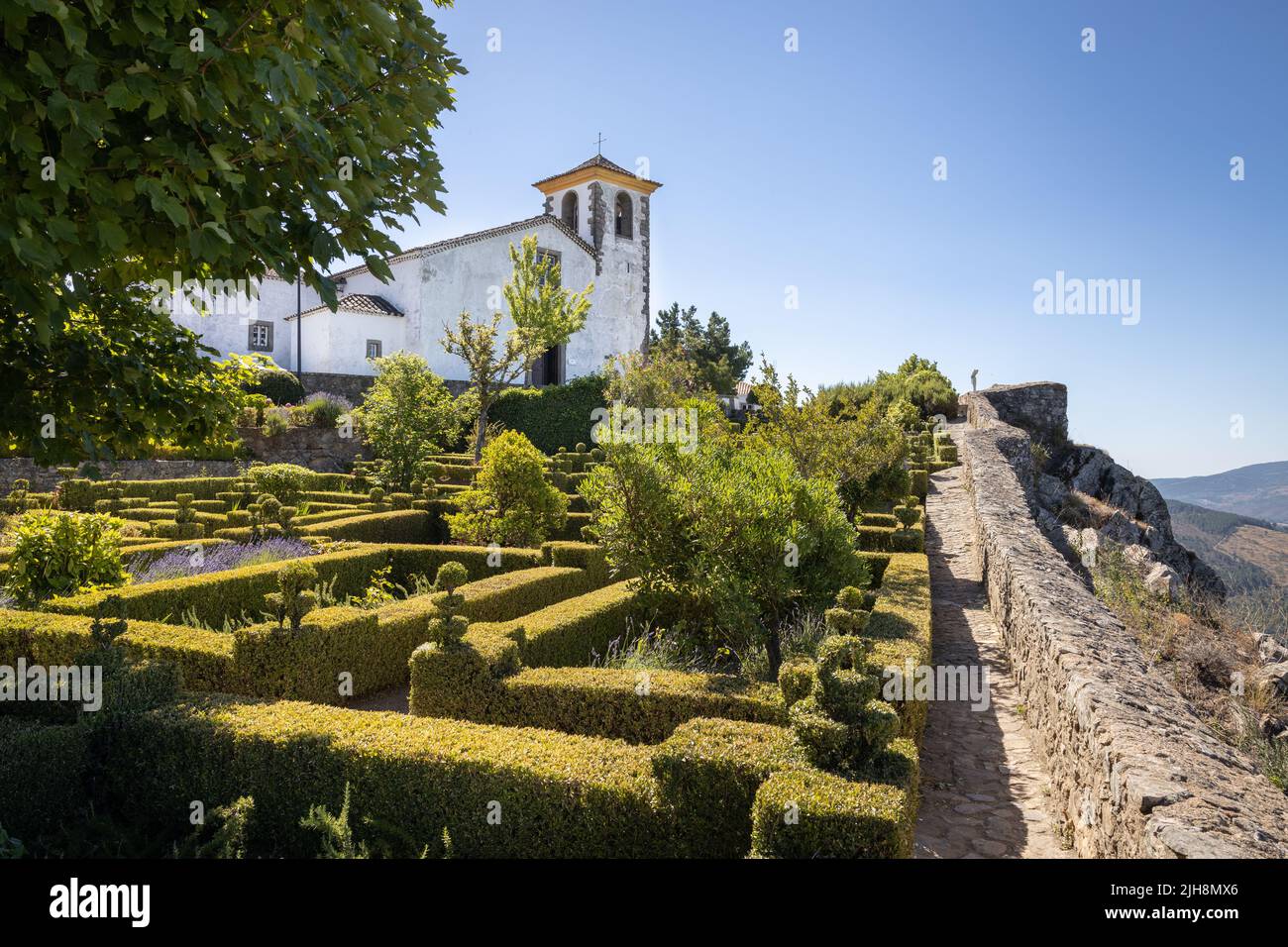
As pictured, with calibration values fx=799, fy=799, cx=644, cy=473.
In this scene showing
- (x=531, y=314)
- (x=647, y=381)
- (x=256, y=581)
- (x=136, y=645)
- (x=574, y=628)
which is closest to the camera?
(x=136, y=645)

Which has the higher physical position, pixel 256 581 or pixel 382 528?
pixel 382 528

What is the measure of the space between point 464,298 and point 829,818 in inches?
1435

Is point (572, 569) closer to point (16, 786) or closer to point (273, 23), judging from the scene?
point (16, 786)

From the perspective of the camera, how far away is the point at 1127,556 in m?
16.6

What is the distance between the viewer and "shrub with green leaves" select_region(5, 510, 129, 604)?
867 cm

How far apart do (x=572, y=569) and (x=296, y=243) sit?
24.5 ft

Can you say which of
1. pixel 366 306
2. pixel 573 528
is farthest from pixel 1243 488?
pixel 573 528

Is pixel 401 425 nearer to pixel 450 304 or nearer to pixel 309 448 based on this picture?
pixel 309 448

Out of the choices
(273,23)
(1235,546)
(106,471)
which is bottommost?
(1235,546)

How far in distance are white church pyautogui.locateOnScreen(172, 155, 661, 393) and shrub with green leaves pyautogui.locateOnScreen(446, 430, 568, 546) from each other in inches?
792

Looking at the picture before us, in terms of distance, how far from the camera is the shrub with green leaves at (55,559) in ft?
28.5

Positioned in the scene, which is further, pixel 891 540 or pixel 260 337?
pixel 260 337

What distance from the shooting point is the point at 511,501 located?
556 inches
